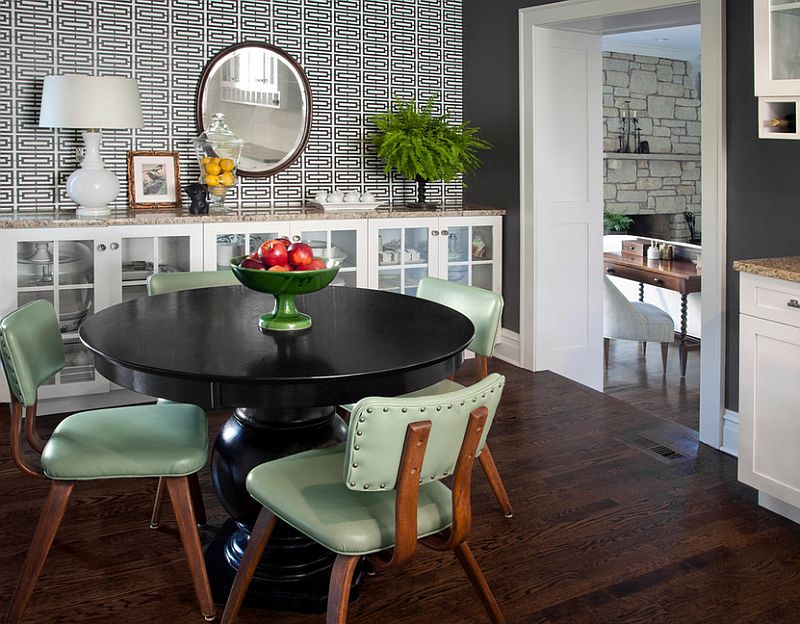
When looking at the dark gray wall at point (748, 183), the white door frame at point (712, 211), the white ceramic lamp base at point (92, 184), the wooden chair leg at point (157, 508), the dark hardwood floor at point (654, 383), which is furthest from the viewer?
the dark hardwood floor at point (654, 383)

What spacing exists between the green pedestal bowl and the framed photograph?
85.8 inches

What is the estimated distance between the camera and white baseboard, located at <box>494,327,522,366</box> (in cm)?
503

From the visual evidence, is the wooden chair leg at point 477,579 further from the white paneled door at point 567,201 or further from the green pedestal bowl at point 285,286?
the white paneled door at point 567,201

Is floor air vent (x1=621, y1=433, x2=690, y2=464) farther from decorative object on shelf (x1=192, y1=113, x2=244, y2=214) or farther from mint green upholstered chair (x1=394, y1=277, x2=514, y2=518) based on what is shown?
decorative object on shelf (x1=192, y1=113, x2=244, y2=214)


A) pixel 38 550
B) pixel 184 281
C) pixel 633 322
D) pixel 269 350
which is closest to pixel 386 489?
pixel 269 350

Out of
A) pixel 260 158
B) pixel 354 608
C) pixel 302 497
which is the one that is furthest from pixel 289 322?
pixel 260 158

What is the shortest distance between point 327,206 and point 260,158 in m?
0.53

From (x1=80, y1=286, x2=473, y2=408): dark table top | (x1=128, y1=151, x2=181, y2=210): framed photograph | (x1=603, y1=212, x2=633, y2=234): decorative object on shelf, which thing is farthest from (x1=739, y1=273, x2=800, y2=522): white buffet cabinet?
(x1=603, y1=212, x2=633, y2=234): decorative object on shelf

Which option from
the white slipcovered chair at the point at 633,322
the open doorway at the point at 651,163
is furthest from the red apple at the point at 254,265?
the open doorway at the point at 651,163

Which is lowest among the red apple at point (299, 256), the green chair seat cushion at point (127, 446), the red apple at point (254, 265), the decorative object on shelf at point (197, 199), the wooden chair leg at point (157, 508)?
the wooden chair leg at point (157, 508)

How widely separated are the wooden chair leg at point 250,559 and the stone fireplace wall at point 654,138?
709 centimetres

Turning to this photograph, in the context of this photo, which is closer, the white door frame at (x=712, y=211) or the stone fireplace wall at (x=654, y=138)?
the white door frame at (x=712, y=211)

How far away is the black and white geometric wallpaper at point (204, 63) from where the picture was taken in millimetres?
4332

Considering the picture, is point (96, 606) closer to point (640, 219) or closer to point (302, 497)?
point (302, 497)
